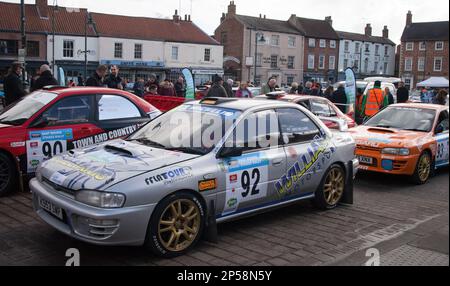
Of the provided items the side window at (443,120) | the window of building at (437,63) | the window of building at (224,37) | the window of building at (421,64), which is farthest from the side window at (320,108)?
the window of building at (421,64)

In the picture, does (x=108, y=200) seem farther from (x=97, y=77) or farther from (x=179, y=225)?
(x=97, y=77)

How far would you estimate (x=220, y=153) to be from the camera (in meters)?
5.25

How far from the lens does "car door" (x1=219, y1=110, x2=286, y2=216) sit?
5.34 meters

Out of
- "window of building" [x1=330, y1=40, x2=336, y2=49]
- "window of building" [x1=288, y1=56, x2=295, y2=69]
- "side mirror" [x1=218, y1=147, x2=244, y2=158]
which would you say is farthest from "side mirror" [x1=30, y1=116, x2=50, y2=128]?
→ "window of building" [x1=330, y1=40, x2=336, y2=49]

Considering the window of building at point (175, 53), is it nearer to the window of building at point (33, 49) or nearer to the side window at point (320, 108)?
the window of building at point (33, 49)

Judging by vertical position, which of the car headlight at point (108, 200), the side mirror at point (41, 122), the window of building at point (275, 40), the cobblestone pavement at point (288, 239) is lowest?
the cobblestone pavement at point (288, 239)

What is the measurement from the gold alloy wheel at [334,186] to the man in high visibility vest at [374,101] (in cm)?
940

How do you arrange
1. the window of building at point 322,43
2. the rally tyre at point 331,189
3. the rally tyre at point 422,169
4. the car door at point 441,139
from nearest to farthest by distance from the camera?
the rally tyre at point 331,189 < the rally tyre at point 422,169 < the car door at point 441,139 < the window of building at point 322,43

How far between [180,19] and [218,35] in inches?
329

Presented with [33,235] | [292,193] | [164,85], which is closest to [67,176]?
[33,235]

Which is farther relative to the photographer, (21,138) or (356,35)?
(356,35)

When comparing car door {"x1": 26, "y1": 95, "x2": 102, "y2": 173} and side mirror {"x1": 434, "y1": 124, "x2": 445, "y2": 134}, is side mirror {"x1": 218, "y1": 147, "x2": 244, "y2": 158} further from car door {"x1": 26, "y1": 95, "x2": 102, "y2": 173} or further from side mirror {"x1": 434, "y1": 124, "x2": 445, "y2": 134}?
side mirror {"x1": 434, "y1": 124, "x2": 445, "y2": 134}

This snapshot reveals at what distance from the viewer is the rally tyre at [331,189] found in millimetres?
6671
